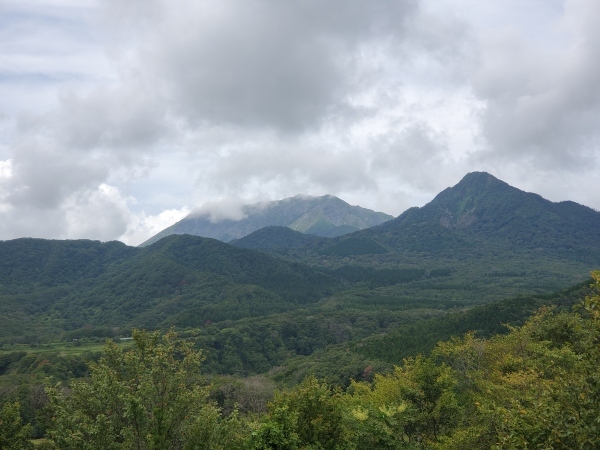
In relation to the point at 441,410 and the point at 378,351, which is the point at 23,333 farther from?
the point at 441,410

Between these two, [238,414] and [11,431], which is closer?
[238,414]

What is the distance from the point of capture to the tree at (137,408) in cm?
1470

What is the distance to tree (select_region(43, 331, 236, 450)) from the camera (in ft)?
48.2

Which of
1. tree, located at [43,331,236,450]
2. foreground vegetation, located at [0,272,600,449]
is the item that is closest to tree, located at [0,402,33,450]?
foreground vegetation, located at [0,272,600,449]

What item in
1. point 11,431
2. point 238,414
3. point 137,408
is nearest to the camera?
point 137,408

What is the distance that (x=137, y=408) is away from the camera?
14.8m

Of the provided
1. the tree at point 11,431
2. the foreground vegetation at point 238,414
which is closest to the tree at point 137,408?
the foreground vegetation at point 238,414

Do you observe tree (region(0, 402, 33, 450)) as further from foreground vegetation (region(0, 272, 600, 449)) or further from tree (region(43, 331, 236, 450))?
tree (region(43, 331, 236, 450))

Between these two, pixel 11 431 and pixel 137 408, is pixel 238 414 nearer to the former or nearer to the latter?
pixel 137 408

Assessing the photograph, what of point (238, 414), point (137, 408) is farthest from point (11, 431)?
point (137, 408)

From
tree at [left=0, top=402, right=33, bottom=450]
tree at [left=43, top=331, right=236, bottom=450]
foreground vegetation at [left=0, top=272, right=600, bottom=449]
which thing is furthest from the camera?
tree at [left=0, top=402, right=33, bottom=450]

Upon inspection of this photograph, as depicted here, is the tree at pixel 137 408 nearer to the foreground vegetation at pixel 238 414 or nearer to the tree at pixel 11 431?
the foreground vegetation at pixel 238 414

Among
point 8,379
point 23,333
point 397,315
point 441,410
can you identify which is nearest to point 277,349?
point 397,315

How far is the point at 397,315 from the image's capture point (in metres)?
178
